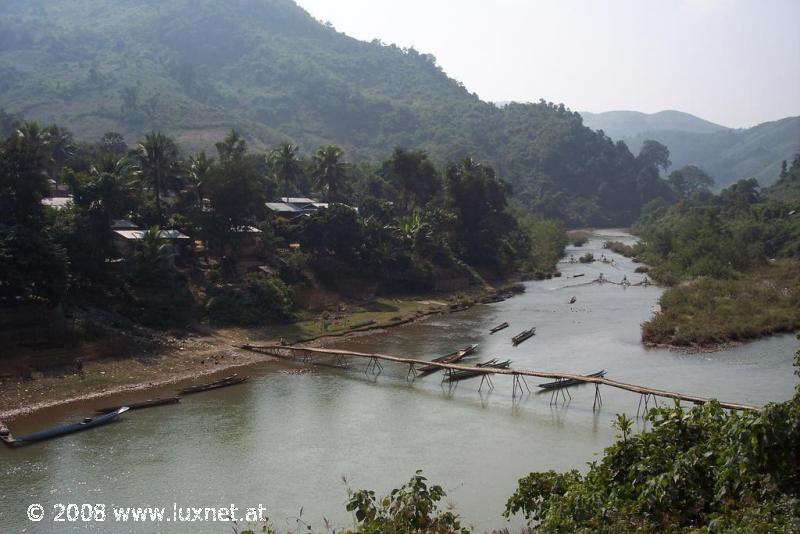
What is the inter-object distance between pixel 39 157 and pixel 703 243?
66299mm

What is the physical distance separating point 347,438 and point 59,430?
40.2 ft

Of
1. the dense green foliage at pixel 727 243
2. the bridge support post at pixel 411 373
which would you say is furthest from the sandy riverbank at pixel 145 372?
the dense green foliage at pixel 727 243

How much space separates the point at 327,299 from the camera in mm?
59188

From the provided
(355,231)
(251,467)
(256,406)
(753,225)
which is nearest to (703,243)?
(753,225)

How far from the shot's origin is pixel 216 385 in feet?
123

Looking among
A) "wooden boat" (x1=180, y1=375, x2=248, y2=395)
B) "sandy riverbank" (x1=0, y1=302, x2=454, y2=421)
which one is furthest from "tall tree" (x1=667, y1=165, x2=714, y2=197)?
"wooden boat" (x1=180, y1=375, x2=248, y2=395)

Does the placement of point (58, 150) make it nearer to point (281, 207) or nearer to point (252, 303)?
point (281, 207)

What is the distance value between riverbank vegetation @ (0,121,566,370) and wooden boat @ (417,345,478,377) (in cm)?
1381

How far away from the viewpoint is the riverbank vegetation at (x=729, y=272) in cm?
4731

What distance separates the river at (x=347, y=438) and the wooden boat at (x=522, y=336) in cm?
100

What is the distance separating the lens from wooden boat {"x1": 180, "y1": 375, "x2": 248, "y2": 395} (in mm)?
36438

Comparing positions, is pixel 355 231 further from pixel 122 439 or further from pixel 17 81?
pixel 17 81

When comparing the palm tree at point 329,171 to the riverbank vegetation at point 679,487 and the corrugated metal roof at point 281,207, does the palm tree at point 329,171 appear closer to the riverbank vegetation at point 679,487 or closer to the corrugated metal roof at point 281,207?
the corrugated metal roof at point 281,207

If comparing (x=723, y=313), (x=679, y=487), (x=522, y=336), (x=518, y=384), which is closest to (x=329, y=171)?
(x=522, y=336)
